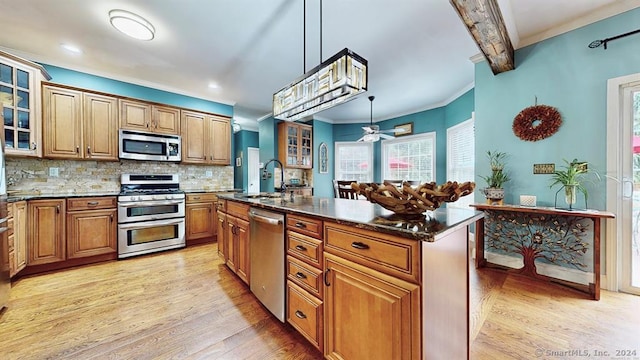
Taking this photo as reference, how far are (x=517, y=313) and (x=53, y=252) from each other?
4.86 metres

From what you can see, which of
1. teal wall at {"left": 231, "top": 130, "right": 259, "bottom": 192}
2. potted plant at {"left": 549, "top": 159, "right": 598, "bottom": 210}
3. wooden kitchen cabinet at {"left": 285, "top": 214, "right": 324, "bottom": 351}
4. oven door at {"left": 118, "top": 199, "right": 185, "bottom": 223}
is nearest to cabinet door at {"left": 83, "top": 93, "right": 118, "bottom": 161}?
oven door at {"left": 118, "top": 199, "right": 185, "bottom": 223}

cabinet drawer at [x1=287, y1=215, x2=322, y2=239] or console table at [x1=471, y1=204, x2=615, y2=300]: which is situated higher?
cabinet drawer at [x1=287, y1=215, x2=322, y2=239]

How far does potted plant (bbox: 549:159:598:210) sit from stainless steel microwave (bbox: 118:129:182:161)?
4965 mm

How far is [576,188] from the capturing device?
91.4 inches

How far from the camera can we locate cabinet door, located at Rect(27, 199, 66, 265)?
8.70ft

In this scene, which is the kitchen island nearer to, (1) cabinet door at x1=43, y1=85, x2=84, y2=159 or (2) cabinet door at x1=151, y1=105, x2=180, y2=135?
(2) cabinet door at x1=151, y1=105, x2=180, y2=135

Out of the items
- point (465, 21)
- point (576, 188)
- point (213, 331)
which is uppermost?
point (465, 21)

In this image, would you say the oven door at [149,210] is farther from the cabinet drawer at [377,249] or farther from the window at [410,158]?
the window at [410,158]

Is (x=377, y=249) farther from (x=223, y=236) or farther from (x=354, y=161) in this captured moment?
(x=354, y=161)

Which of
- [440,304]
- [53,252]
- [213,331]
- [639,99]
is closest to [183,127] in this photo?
[53,252]

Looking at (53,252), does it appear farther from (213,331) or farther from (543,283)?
(543,283)

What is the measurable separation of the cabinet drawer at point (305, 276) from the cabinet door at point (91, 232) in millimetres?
2991

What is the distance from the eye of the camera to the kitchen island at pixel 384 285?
947 mm

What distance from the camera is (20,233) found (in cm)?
251
